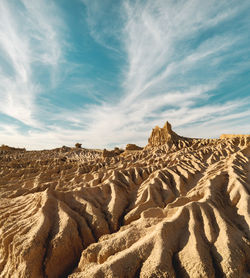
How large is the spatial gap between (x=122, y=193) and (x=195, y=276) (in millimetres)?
7977

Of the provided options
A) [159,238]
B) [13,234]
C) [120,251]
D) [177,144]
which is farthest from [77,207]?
[177,144]

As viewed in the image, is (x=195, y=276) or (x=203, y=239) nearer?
(x=195, y=276)

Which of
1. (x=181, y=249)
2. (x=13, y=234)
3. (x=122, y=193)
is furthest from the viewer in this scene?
(x=122, y=193)

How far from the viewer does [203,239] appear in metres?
5.84

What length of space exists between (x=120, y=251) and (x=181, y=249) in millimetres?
2098

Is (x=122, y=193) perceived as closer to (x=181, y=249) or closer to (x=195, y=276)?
(x=181, y=249)

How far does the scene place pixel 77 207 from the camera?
10.0 metres

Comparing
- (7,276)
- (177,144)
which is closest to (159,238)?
(7,276)

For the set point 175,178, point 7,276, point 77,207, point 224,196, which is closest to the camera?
point 7,276

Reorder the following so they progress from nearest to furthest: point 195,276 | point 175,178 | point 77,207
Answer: point 195,276 < point 77,207 < point 175,178

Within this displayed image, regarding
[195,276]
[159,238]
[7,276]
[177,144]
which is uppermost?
[177,144]

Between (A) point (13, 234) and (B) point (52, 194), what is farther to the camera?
(B) point (52, 194)

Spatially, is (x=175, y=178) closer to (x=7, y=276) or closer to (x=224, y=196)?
(x=224, y=196)

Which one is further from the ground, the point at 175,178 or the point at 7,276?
the point at 175,178
